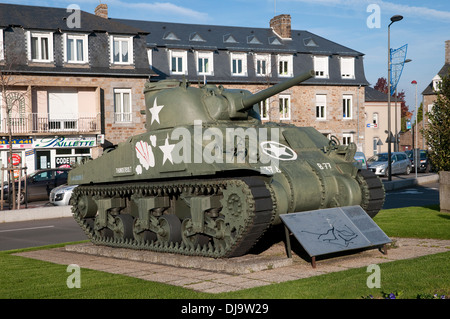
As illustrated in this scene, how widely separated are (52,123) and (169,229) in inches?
1135

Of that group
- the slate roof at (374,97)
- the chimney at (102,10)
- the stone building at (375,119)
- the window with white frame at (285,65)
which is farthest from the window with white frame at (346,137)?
the chimney at (102,10)

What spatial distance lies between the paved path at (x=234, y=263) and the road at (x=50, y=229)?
13.1 ft

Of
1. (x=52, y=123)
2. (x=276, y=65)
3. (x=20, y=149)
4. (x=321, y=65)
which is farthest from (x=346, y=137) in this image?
(x=20, y=149)

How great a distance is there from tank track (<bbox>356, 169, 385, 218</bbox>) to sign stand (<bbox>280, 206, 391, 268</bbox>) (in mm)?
658

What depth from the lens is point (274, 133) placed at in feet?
42.1

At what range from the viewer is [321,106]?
4994cm

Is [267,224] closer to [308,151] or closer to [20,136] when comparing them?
[308,151]

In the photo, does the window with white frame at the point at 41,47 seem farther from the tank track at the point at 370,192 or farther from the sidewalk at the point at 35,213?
the tank track at the point at 370,192

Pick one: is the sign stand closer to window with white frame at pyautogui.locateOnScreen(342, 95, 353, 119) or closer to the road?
the road

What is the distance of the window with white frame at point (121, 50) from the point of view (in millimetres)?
40125

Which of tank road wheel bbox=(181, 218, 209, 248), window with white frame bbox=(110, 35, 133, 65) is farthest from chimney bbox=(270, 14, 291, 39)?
tank road wheel bbox=(181, 218, 209, 248)

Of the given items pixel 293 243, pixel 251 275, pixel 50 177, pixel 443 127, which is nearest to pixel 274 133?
pixel 293 243

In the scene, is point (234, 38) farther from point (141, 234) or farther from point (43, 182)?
point (141, 234)

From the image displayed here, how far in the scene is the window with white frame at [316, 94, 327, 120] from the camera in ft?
163
